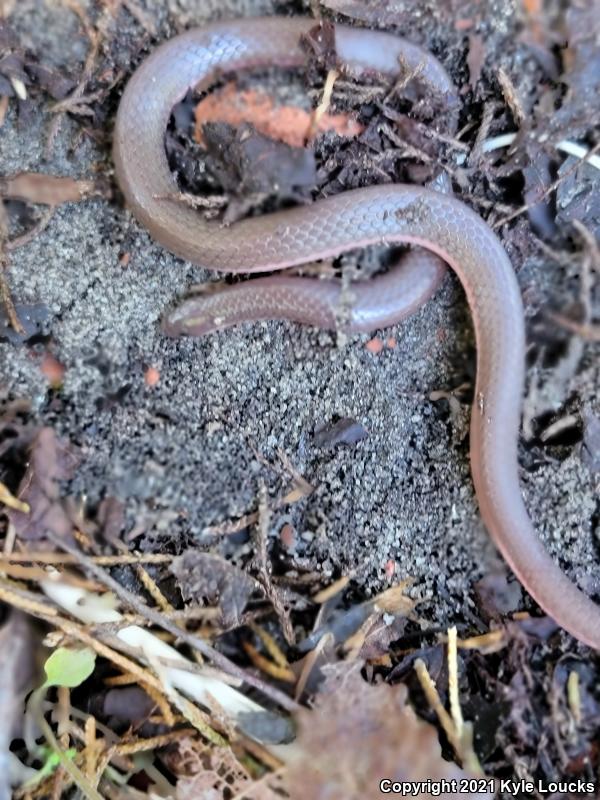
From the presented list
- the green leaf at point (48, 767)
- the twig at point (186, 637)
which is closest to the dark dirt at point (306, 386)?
the twig at point (186, 637)

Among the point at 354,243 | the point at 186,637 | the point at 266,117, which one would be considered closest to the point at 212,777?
the point at 186,637

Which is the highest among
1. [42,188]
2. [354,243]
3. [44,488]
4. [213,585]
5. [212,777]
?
[42,188]

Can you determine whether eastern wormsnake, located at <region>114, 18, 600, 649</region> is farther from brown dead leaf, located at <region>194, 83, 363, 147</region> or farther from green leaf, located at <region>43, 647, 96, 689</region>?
green leaf, located at <region>43, 647, 96, 689</region>

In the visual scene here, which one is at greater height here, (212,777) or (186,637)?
(186,637)

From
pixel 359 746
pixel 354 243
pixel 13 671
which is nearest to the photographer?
pixel 359 746

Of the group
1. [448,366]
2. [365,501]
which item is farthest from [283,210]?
[365,501]

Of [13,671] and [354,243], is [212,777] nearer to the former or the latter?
[13,671]

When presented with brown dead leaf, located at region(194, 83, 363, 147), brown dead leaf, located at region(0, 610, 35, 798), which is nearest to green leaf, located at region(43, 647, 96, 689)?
brown dead leaf, located at region(0, 610, 35, 798)

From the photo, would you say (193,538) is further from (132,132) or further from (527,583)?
(132,132)
